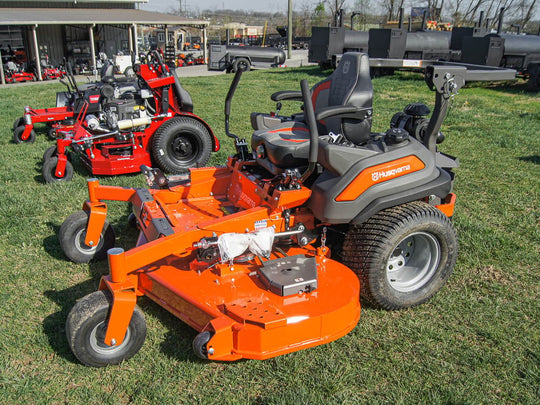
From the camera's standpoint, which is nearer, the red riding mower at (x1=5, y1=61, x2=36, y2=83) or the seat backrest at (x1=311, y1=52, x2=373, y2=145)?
the seat backrest at (x1=311, y1=52, x2=373, y2=145)

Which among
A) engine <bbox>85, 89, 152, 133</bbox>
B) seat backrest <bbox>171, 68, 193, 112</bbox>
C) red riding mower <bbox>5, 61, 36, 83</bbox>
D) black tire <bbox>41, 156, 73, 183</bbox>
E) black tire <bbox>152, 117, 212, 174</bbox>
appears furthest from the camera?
red riding mower <bbox>5, 61, 36, 83</bbox>

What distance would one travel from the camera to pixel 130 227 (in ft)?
16.3

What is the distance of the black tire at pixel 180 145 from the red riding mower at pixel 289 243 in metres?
2.26

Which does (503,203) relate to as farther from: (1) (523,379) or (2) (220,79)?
(2) (220,79)

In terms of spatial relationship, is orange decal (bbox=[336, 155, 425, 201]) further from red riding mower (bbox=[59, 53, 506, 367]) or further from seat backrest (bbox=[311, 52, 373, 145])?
seat backrest (bbox=[311, 52, 373, 145])

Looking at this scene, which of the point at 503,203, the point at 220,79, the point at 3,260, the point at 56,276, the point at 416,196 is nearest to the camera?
the point at 416,196

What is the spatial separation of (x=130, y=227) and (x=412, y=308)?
111 inches

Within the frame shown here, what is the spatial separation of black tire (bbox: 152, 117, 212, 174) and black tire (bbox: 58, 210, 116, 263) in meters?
2.37

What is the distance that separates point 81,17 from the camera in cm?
2289

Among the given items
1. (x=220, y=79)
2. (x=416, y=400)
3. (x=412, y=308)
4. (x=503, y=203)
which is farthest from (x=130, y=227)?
(x=220, y=79)

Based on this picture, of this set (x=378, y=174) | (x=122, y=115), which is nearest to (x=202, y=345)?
(x=378, y=174)

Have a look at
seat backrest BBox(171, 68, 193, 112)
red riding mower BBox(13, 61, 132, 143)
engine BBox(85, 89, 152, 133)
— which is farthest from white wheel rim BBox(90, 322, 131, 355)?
red riding mower BBox(13, 61, 132, 143)

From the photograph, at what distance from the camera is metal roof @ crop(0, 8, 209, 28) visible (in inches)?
Answer: 816

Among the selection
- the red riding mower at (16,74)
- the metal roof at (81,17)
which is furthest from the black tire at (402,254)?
the metal roof at (81,17)
